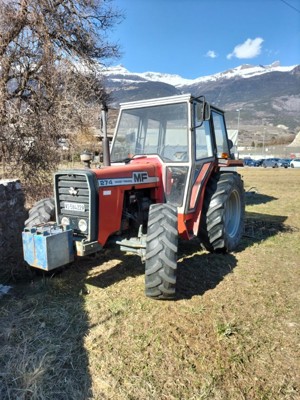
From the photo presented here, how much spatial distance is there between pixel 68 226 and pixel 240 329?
2064 millimetres

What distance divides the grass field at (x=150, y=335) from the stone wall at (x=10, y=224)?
0.28m

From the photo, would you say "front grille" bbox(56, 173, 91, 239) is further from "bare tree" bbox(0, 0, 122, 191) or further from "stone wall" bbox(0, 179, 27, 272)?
"bare tree" bbox(0, 0, 122, 191)

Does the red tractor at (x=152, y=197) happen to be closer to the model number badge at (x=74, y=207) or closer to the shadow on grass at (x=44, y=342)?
the model number badge at (x=74, y=207)

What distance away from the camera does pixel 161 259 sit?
3.52 metres

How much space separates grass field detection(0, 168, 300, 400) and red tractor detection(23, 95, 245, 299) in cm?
45

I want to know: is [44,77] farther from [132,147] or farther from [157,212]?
[157,212]

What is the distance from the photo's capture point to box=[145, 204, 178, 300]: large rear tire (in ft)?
11.5

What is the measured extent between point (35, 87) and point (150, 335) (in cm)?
725

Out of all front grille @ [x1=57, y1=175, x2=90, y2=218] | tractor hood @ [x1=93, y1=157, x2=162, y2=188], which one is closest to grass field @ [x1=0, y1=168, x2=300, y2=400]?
front grille @ [x1=57, y1=175, x2=90, y2=218]

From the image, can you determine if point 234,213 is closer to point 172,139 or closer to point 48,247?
point 172,139

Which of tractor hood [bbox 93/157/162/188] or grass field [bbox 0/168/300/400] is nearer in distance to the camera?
grass field [bbox 0/168/300/400]

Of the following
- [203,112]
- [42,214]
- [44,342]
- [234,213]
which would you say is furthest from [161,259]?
[234,213]

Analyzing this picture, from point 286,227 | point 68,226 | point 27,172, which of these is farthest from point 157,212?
point 27,172

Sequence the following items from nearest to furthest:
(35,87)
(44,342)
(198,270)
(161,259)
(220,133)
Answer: (44,342)
(161,259)
(198,270)
(220,133)
(35,87)
